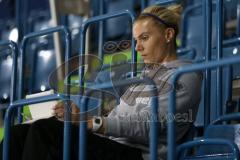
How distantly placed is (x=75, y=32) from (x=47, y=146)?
10.6ft

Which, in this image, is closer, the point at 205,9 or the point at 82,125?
the point at 82,125

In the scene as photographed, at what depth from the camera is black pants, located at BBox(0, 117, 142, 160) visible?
7.66ft

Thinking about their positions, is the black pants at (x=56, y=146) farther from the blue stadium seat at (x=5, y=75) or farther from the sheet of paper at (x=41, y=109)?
the blue stadium seat at (x=5, y=75)

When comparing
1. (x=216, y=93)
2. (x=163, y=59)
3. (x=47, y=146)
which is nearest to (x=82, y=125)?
(x=47, y=146)

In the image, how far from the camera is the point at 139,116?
2297mm

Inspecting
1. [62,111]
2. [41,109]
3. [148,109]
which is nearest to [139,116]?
[148,109]

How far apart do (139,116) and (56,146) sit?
1.26ft

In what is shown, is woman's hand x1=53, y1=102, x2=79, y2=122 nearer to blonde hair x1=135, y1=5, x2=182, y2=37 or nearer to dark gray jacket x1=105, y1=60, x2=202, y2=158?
dark gray jacket x1=105, y1=60, x2=202, y2=158

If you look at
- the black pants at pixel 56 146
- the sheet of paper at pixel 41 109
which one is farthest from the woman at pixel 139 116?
the sheet of paper at pixel 41 109

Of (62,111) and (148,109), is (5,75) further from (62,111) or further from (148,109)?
(148,109)

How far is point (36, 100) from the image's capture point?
8.38ft

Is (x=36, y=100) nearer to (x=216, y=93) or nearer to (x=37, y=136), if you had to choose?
(x=37, y=136)

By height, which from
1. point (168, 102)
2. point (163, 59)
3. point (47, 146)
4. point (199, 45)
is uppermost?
point (199, 45)

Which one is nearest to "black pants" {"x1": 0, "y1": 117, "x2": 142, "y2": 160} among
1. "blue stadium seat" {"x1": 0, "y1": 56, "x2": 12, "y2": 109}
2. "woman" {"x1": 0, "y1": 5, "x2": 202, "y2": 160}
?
"woman" {"x1": 0, "y1": 5, "x2": 202, "y2": 160}
